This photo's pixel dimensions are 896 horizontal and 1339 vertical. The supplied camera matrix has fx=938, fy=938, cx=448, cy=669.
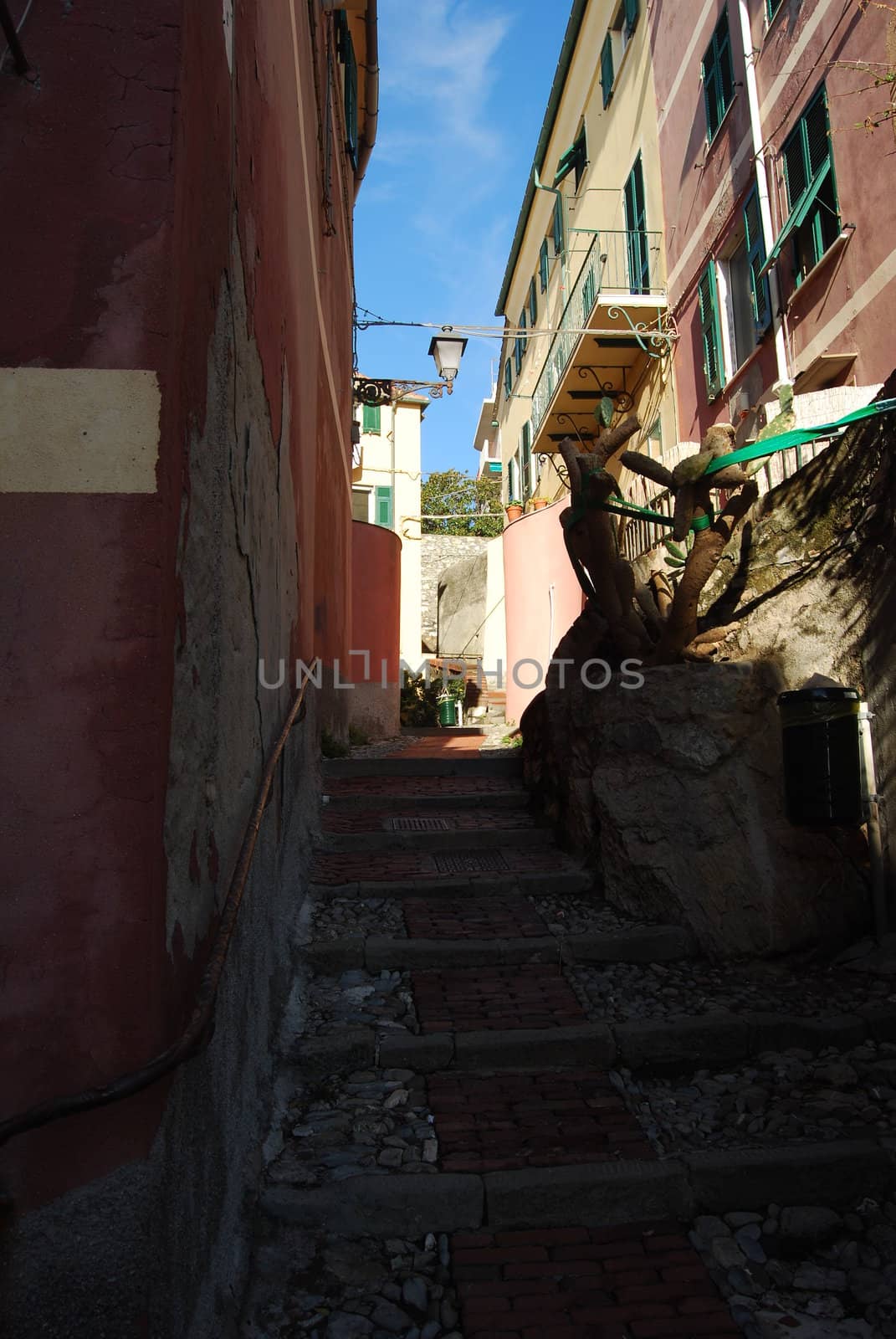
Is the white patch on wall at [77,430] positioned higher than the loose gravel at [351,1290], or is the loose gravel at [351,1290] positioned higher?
the white patch on wall at [77,430]

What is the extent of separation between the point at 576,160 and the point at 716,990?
1517cm

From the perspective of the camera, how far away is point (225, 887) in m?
2.55

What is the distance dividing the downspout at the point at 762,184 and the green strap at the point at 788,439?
13.9ft

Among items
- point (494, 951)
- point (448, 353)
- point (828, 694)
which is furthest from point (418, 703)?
point (828, 694)

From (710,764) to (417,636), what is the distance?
60.9 feet

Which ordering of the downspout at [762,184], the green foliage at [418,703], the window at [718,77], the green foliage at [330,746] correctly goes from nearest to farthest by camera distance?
1. the green foliage at [330,746]
2. the downspout at [762,184]
3. the window at [718,77]
4. the green foliage at [418,703]

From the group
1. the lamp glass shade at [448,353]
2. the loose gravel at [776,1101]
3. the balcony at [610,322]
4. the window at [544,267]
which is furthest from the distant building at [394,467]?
the loose gravel at [776,1101]

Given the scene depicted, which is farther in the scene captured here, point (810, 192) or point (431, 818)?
point (810, 192)

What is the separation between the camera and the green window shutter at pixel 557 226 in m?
16.5

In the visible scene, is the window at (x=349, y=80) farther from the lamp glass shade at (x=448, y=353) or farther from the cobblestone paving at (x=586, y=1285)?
the cobblestone paving at (x=586, y=1285)

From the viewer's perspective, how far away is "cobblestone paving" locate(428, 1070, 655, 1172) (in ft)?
9.63

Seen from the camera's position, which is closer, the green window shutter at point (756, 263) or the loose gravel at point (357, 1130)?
the loose gravel at point (357, 1130)

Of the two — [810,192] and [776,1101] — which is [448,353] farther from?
[776,1101]

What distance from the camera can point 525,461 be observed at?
2002 centimetres
